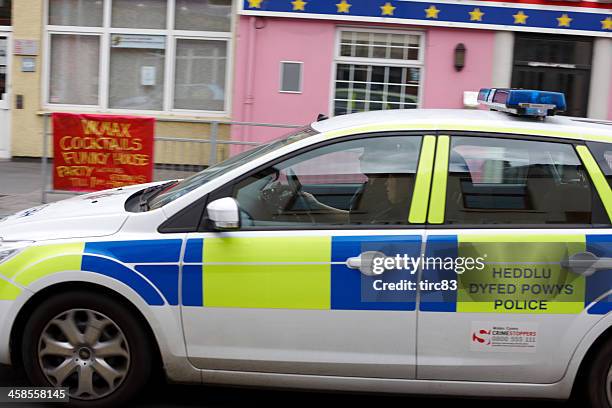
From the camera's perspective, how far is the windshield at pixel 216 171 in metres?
4.20

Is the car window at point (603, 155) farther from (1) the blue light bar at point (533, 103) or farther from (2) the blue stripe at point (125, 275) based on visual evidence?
(2) the blue stripe at point (125, 275)

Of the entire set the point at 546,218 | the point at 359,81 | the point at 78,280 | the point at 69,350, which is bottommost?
the point at 69,350

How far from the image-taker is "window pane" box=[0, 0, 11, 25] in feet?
41.3

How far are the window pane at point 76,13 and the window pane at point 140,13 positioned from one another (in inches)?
11.8

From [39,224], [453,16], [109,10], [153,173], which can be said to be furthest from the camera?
[109,10]

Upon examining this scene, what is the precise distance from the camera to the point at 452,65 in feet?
38.3

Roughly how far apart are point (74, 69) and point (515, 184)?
10.2 meters

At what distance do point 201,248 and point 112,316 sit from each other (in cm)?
59

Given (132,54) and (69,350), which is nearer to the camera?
(69,350)

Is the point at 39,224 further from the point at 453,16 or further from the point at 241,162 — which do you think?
the point at 453,16

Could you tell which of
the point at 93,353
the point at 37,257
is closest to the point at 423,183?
the point at 93,353

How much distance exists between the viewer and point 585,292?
3.80 m

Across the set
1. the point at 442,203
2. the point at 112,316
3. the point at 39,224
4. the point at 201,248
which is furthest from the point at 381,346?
the point at 39,224

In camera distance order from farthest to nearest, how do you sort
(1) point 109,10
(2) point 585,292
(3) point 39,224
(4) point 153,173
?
(1) point 109,10 → (4) point 153,173 → (3) point 39,224 → (2) point 585,292
